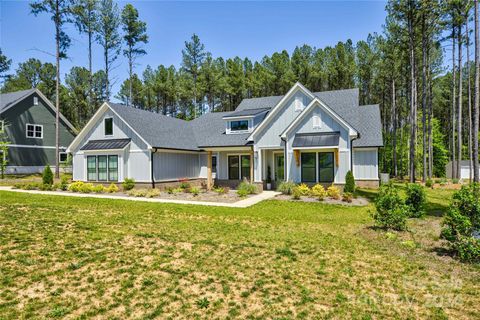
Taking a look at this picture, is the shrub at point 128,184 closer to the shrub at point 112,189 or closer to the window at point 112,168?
the shrub at point 112,189

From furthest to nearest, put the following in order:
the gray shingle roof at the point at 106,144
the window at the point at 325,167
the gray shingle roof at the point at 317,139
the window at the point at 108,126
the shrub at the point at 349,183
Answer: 1. the window at the point at 108,126
2. the gray shingle roof at the point at 106,144
3. the window at the point at 325,167
4. the gray shingle roof at the point at 317,139
5. the shrub at the point at 349,183

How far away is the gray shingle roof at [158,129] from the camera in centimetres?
2276

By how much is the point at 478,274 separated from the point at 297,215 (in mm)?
7415

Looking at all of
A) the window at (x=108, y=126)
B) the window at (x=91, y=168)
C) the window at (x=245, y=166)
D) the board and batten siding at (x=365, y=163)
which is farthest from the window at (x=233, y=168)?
the window at (x=91, y=168)

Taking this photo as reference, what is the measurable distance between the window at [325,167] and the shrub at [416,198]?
8.02 metres

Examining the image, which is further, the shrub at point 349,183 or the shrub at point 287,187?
the shrub at point 287,187

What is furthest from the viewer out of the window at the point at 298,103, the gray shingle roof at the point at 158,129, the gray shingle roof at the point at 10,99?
the gray shingle roof at the point at 10,99

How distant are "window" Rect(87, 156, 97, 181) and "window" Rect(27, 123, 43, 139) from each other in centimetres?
1551

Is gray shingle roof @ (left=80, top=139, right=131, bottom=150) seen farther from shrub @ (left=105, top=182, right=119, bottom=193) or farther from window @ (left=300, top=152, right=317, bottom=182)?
window @ (left=300, top=152, right=317, bottom=182)

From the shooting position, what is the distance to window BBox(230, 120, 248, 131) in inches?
1000

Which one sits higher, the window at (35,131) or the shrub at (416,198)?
the window at (35,131)

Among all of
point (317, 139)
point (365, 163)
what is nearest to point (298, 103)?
→ point (317, 139)

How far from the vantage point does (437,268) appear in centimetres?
681

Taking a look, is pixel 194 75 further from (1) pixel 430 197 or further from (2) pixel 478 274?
(2) pixel 478 274
